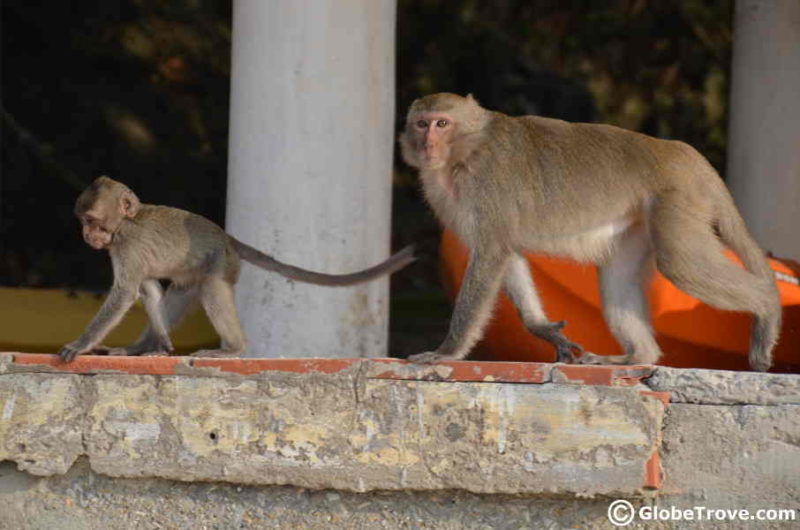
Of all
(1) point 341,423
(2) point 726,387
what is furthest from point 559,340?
(1) point 341,423

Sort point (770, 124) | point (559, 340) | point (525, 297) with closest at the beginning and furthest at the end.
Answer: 1. point (559, 340)
2. point (525, 297)
3. point (770, 124)

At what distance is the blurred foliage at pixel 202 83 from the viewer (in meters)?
9.57

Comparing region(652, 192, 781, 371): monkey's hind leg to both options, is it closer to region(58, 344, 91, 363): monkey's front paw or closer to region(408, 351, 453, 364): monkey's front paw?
region(408, 351, 453, 364): monkey's front paw

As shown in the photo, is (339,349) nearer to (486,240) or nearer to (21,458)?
(486,240)

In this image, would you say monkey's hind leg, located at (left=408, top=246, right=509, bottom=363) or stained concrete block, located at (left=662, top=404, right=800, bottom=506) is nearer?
stained concrete block, located at (left=662, top=404, right=800, bottom=506)

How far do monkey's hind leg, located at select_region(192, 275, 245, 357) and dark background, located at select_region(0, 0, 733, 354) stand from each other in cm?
405

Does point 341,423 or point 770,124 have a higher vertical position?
point 770,124

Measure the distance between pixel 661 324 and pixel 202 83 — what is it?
5220 millimetres

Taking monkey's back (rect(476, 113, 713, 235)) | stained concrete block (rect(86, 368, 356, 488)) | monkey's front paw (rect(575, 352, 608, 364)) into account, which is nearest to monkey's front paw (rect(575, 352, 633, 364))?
monkey's front paw (rect(575, 352, 608, 364))

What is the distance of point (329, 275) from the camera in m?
5.28

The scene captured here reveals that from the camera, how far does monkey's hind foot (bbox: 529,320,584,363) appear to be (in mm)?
5000

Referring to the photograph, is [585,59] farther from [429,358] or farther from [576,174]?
[429,358]

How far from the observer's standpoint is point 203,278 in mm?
5230

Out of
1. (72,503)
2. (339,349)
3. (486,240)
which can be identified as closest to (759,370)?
(486,240)
